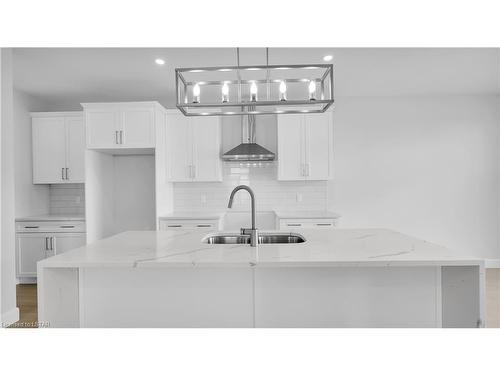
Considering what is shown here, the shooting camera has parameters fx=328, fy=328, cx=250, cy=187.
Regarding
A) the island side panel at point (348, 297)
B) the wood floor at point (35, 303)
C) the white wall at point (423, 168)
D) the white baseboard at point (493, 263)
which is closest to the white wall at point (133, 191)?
the wood floor at point (35, 303)

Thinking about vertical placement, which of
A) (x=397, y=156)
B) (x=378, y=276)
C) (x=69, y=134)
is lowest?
(x=378, y=276)

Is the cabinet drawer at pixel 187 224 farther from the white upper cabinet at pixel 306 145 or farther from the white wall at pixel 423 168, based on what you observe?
the white wall at pixel 423 168

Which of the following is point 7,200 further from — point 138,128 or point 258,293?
point 258,293

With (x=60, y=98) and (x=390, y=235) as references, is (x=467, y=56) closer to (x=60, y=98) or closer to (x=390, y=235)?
(x=390, y=235)

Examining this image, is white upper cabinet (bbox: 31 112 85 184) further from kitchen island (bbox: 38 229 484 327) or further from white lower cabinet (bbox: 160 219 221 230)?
kitchen island (bbox: 38 229 484 327)

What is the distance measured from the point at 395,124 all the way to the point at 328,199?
151 cm

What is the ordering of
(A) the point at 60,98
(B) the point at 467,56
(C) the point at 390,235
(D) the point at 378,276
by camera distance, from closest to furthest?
(D) the point at 378,276
(C) the point at 390,235
(B) the point at 467,56
(A) the point at 60,98

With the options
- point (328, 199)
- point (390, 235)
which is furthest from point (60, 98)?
point (390, 235)

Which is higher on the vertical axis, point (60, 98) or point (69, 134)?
point (60, 98)

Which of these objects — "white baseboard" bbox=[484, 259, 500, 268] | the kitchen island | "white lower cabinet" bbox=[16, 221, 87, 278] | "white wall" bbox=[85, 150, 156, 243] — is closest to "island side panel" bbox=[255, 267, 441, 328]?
the kitchen island

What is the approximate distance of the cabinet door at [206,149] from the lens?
4.62m

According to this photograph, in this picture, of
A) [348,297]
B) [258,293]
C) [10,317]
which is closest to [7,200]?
[10,317]

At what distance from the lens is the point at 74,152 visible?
182 inches
